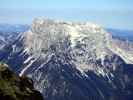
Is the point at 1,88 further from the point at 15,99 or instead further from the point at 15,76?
the point at 15,76

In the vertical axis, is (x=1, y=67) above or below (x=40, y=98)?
above

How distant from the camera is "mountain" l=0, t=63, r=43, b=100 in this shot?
246ft

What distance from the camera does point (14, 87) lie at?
260 ft

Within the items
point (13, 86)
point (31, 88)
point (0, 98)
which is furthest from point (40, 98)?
point (0, 98)

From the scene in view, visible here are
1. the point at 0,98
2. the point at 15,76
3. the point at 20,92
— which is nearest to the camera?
the point at 0,98

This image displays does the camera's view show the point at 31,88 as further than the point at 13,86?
Yes

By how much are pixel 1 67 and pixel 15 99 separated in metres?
10.7

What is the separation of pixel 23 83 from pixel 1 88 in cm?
920

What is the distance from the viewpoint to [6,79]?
8119 centimetres

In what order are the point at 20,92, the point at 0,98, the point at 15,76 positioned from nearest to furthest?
1. the point at 0,98
2. the point at 20,92
3. the point at 15,76

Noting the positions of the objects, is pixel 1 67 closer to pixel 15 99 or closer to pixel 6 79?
pixel 6 79

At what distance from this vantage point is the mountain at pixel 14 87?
7513cm

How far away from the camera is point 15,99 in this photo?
75.1m

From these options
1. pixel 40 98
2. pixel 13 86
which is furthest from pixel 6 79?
pixel 40 98
